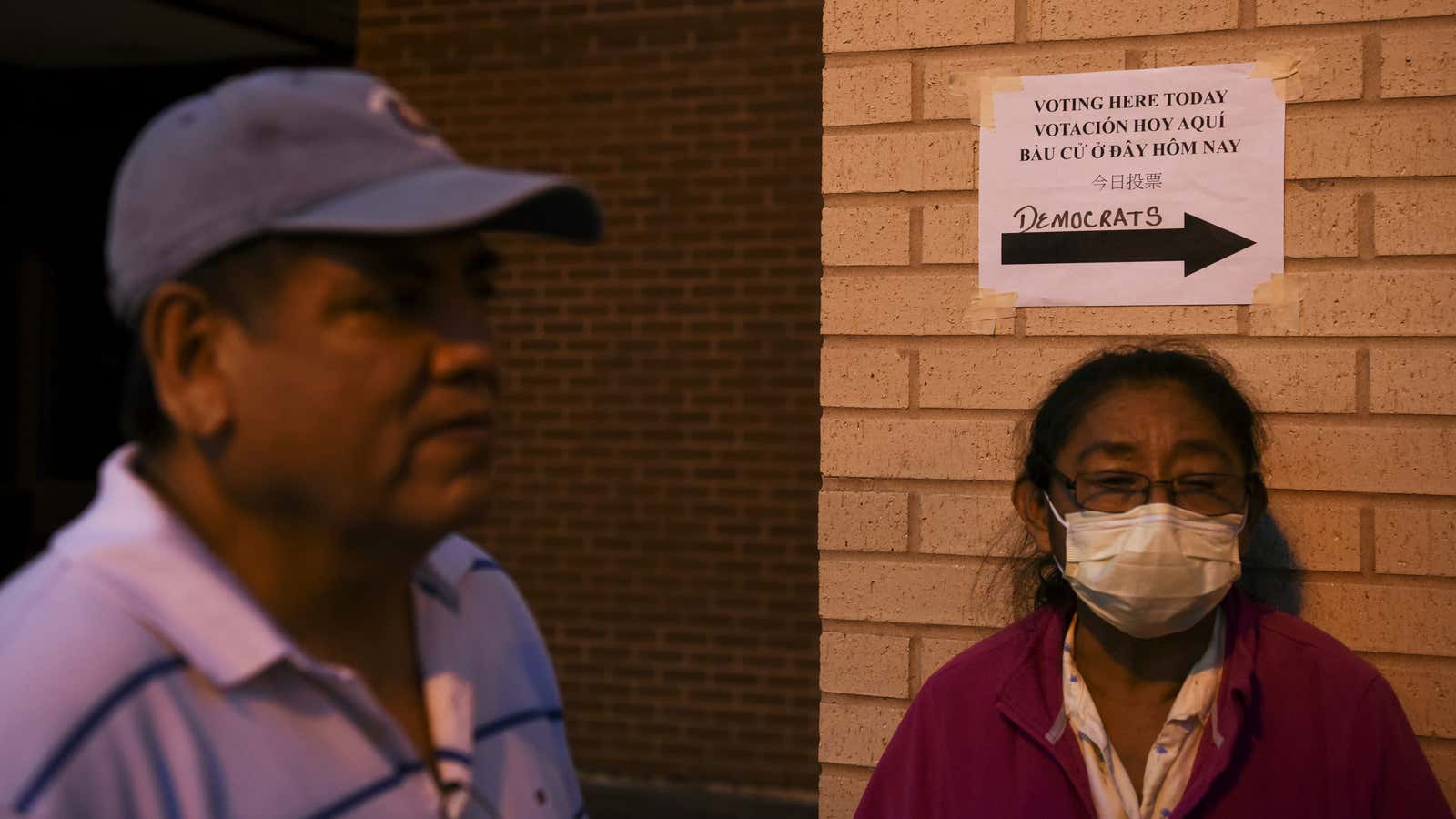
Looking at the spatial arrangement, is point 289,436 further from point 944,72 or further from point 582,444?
point 582,444

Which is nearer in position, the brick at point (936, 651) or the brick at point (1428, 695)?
the brick at point (1428, 695)

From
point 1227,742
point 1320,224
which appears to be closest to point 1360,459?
point 1320,224

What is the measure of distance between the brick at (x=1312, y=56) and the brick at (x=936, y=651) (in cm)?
145

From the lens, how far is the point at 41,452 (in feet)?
31.4

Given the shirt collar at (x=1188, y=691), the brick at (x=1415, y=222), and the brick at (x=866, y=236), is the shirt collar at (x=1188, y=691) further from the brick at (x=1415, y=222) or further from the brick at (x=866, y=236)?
the brick at (x=866, y=236)

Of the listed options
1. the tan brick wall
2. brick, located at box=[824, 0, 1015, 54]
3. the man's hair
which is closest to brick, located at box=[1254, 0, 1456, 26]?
the tan brick wall

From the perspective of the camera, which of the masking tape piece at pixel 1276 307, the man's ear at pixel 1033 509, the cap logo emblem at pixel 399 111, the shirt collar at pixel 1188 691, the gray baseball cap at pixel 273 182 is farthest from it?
the masking tape piece at pixel 1276 307

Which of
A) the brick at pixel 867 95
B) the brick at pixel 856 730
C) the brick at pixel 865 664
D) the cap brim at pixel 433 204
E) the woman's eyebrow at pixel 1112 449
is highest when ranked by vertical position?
the brick at pixel 867 95

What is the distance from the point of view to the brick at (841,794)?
12.0ft

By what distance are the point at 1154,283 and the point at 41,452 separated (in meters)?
8.18

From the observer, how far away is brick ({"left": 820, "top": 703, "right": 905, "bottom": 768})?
3619 mm

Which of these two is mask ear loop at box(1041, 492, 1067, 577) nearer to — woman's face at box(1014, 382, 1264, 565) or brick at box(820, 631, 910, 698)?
woman's face at box(1014, 382, 1264, 565)

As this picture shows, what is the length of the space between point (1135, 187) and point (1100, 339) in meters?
0.36

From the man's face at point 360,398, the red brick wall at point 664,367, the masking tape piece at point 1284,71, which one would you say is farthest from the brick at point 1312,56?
the red brick wall at point 664,367
